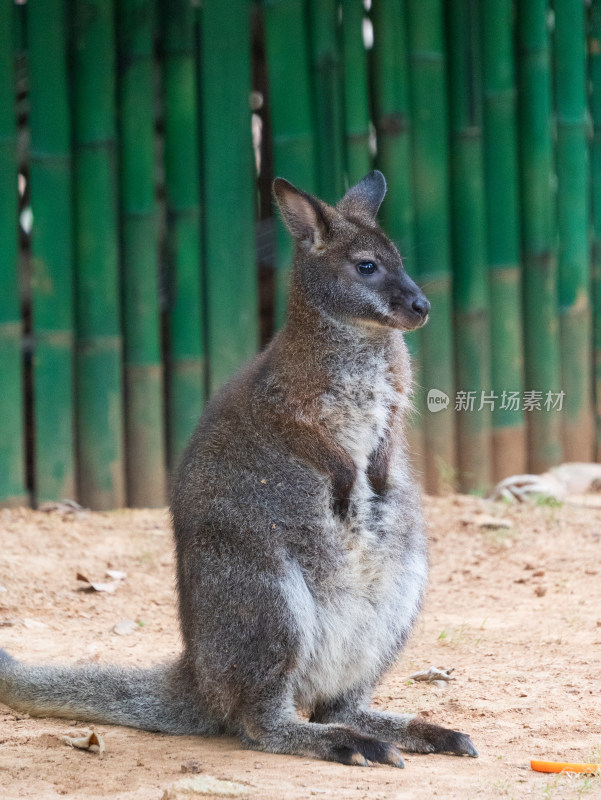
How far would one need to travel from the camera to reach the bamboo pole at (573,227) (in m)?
6.63

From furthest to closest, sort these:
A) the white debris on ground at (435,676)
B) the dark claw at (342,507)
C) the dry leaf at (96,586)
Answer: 1. the dry leaf at (96,586)
2. the white debris on ground at (435,676)
3. the dark claw at (342,507)

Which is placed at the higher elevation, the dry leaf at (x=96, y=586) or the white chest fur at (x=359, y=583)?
the white chest fur at (x=359, y=583)

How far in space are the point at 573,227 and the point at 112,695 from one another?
4358mm

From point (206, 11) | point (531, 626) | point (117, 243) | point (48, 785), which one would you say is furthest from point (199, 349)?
point (48, 785)

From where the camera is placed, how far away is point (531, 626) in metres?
4.53

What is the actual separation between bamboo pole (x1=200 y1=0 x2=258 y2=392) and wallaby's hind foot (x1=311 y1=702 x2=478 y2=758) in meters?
2.70

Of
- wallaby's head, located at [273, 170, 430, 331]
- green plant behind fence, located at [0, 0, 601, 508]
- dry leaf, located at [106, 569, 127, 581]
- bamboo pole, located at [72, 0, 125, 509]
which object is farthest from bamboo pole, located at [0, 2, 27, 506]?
wallaby's head, located at [273, 170, 430, 331]

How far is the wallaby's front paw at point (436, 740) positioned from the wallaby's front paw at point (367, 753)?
0.48ft

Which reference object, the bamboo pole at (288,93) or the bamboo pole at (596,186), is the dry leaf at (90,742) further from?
the bamboo pole at (596,186)

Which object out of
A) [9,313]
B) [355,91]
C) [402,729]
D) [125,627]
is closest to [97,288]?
[9,313]

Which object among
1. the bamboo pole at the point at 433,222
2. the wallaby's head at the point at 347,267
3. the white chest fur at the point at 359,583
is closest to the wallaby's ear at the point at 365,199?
the wallaby's head at the point at 347,267

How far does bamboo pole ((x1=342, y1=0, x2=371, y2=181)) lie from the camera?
19.9ft

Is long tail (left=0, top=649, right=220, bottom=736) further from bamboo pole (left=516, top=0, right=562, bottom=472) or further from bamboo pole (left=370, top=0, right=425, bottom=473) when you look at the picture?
bamboo pole (left=516, top=0, right=562, bottom=472)

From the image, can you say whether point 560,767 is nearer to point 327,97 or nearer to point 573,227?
point 327,97
